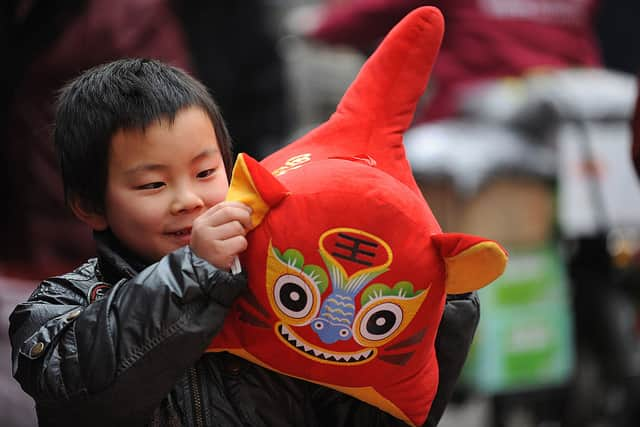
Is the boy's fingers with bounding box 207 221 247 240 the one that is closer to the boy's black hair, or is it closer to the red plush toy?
the red plush toy

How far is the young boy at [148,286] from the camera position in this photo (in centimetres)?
124

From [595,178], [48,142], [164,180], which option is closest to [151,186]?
[164,180]

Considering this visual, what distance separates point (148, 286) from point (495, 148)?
221cm

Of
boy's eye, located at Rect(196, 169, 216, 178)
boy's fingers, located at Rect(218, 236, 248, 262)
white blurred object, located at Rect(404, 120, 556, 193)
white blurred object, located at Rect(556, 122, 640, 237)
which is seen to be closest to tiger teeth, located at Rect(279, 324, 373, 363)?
boy's fingers, located at Rect(218, 236, 248, 262)

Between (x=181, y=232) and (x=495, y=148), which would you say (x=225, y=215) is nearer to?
(x=181, y=232)

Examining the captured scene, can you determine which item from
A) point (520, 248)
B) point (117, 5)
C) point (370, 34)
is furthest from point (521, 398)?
point (117, 5)

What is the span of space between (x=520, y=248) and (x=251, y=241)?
2.25 metres

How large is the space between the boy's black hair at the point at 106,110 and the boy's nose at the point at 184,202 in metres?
0.11

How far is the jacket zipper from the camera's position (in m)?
1.34

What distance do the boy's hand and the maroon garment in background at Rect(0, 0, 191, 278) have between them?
1466 millimetres

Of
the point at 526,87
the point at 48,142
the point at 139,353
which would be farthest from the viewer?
the point at 526,87

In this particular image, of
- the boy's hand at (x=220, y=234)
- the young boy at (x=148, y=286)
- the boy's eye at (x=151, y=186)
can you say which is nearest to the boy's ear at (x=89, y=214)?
the young boy at (x=148, y=286)

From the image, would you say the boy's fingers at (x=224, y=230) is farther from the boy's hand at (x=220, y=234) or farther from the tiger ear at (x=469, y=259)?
the tiger ear at (x=469, y=259)

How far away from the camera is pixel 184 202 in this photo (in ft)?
4.27
